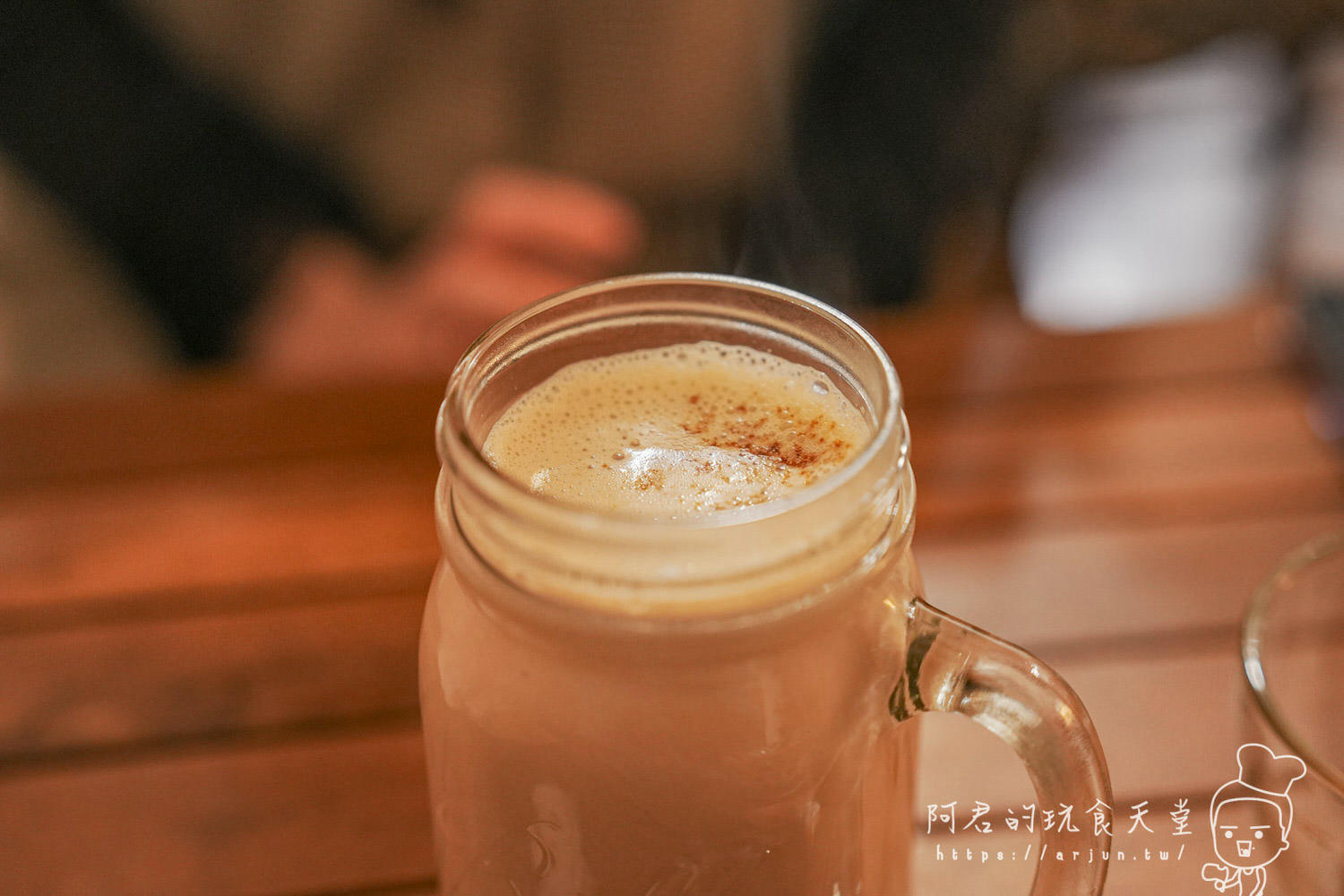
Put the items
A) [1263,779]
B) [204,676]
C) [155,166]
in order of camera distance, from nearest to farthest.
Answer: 1. [1263,779]
2. [204,676]
3. [155,166]

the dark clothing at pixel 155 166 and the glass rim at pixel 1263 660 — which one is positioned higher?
the glass rim at pixel 1263 660

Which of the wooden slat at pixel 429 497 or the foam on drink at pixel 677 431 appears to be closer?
the foam on drink at pixel 677 431

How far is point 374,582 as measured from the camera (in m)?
0.67

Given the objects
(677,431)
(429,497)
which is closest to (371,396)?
(429,497)

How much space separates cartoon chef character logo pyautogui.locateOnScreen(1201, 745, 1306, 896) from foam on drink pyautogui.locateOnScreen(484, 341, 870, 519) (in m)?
0.21

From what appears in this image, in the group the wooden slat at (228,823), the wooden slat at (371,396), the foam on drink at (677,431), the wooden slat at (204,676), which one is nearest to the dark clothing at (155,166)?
the wooden slat at (371,396)

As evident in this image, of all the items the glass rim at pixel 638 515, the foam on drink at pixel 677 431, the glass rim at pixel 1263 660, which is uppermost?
Answer: the glass rim at pixel 638 515

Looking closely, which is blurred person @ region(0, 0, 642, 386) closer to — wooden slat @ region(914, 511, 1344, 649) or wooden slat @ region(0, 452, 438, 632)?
wooden slat @ region(0, 452, 438, 632)

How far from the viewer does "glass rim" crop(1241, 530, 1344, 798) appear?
405mm

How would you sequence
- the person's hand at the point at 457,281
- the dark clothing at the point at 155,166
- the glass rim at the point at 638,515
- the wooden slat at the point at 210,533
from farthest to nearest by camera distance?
the dark clothing at the point at 155,166 → the person's hand at the point at 457,281 → the wooden slat at the point at 210,533 → the glass rim at the point at 638,515

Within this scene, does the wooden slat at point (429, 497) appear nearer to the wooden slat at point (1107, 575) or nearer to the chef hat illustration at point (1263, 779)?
the wooden slat at point (1107, 575)

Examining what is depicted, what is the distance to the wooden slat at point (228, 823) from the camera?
0.52 meters

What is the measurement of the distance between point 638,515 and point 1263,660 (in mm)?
314

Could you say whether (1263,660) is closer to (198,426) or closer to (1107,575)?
(1107,575)
